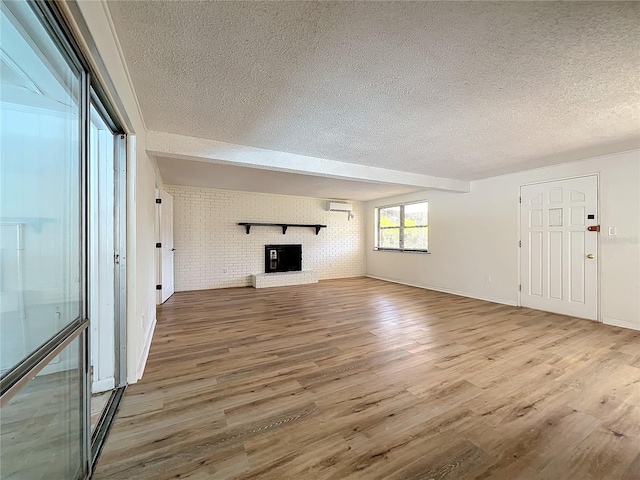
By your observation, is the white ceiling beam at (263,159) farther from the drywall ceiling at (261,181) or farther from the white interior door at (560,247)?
the white interior door at (560,247)

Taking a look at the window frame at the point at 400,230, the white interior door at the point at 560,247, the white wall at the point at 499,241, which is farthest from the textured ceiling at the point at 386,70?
the window frame at the point at 400,230

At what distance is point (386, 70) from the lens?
1703 mm

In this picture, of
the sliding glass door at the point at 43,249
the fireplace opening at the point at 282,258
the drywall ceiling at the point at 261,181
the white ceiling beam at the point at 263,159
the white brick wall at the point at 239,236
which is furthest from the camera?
the fireplace opening at the point at 282,258

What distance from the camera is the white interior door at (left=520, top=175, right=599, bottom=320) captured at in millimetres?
3701

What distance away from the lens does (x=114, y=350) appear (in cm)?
201

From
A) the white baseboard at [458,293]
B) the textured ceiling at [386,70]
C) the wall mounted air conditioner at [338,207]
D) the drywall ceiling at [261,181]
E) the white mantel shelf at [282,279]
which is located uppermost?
the drywall ceiling at [261,181]

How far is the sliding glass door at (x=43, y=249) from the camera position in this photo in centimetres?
85

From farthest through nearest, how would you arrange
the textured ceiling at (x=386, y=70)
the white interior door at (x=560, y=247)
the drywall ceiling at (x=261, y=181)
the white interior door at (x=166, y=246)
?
the white interior door at (x=166, y=246), the drywall ceiling at (x=261, y=181), the white interior door at (x=560, y=247), the textured ceiling at (x=386, y=70)

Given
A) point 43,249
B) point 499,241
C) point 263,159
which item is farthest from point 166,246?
point 499,241

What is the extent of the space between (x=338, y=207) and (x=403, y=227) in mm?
1840

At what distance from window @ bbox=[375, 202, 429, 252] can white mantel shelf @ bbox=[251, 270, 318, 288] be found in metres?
2.25

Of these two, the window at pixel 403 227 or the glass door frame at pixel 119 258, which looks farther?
the window at pixel 403 227

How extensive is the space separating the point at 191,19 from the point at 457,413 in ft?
9.25

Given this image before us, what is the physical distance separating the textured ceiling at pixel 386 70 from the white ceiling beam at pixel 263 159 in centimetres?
14
